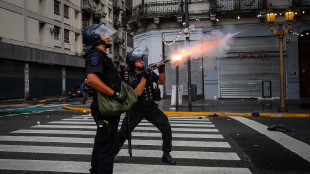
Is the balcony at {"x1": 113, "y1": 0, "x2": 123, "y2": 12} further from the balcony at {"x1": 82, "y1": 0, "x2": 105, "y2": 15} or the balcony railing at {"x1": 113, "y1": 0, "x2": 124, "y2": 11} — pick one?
the balcony at {"x1": 82, "y1": 0, "x2": 105, "y2": 15}

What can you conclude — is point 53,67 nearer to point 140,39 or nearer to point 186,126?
point 140,39

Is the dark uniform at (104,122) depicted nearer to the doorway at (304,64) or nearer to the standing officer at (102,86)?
the standing officer at (102,86)

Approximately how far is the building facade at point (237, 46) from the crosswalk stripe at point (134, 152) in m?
14.7

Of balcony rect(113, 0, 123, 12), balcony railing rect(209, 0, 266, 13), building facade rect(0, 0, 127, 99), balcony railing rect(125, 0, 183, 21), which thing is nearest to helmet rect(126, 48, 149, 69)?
balcony railing rect(209, 0, 266, 13)

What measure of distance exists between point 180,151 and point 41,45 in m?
26.0

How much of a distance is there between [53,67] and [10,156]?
26.8m

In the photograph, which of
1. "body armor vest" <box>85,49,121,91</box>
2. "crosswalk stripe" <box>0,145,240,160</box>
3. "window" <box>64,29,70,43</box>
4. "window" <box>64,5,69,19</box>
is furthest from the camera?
Result: "window" <box>64,5,69,19</box>

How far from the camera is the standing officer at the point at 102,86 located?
281 centimetres

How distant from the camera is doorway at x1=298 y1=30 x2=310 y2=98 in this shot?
18766 millimetres

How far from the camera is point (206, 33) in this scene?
19.8 metres

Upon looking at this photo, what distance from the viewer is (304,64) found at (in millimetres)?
18859

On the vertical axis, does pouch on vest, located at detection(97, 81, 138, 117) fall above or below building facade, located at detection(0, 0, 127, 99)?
below

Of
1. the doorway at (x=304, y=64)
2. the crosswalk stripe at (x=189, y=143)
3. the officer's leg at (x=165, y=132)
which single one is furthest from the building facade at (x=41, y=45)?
the officer's leg at (x=165, y=132)

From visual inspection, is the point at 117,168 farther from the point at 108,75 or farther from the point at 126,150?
the point at 108,75
